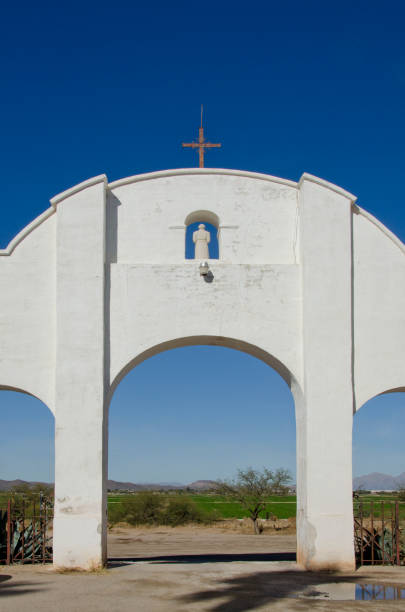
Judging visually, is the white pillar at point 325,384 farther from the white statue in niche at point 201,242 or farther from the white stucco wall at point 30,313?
the white stucco wall at point 30,313

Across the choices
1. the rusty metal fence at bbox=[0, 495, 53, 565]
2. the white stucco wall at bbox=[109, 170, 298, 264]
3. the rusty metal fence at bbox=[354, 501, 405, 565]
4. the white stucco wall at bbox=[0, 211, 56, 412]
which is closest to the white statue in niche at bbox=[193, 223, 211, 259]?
the white stucco wall at bbox=[109, 170, 298, 264]

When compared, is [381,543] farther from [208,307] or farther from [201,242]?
[201,242]

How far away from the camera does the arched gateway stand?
11547 millimetres

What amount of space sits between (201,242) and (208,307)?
1.41 meters

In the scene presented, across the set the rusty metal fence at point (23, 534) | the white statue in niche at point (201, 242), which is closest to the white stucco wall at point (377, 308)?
the white statue in niche at point (201, 242)

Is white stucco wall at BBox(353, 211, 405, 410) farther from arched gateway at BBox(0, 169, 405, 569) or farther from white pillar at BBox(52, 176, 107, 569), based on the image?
white pillar at BBox(52, 176, 107, 569)

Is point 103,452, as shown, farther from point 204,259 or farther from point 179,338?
point 204,259

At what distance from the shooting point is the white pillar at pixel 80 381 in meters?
11.2

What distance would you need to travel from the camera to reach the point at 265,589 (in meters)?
9.81

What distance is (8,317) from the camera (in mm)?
12273

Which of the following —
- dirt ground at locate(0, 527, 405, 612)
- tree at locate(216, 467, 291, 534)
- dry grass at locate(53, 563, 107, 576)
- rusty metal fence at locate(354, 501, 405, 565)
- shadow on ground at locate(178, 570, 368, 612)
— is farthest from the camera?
tree at locate(216, 467, 291, 534)

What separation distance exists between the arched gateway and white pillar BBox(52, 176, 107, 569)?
21 mm

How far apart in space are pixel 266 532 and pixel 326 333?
20.0 m

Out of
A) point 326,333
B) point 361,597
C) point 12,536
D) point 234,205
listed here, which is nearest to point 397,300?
point 326,333
